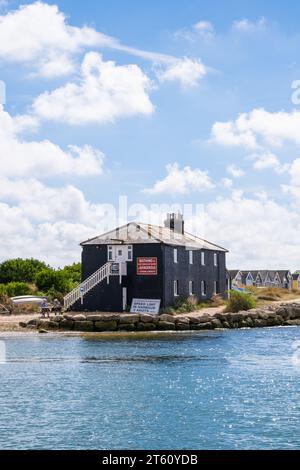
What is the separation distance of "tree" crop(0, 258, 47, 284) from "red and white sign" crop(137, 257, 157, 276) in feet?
77.3

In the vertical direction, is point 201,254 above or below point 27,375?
above

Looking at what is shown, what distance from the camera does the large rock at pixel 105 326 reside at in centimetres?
4619

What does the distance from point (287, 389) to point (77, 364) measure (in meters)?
10.1

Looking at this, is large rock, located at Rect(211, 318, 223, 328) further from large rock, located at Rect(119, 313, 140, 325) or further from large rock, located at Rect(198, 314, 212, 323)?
large rock, located at Rect(119, 313, 140, 325)

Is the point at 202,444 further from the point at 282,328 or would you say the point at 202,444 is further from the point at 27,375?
the point at 282,328

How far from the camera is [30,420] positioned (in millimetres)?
20297

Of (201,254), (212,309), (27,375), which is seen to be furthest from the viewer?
(201,254)

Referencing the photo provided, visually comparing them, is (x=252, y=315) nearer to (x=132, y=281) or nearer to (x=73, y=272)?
(x=132, y=281)

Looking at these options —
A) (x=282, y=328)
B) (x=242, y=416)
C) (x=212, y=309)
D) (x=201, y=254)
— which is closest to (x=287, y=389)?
(x=242, y=416)

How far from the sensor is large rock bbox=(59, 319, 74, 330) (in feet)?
152

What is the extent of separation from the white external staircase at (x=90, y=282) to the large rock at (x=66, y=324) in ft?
17.4

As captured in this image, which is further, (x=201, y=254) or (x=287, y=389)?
(x=201, y=254)

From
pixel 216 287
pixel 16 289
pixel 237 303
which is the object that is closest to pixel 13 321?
pixel 16 289

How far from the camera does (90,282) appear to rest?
170 ft
